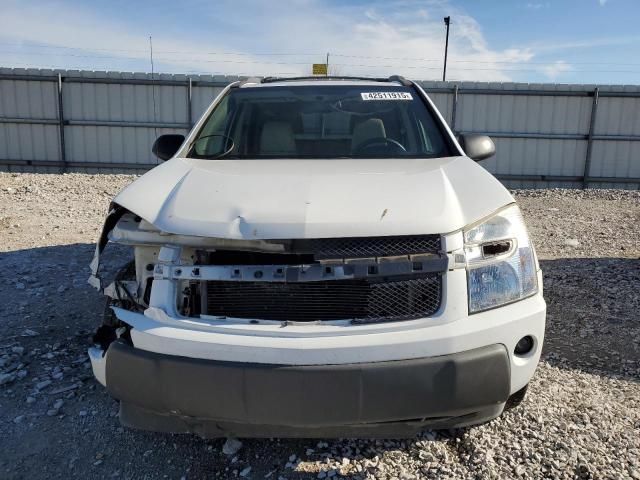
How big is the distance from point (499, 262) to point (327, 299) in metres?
0.69

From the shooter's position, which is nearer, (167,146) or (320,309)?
(320,309)

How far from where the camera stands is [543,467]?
7.45 ft

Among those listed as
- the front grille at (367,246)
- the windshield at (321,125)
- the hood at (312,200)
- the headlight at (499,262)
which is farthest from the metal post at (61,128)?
the headlight at (499,262)

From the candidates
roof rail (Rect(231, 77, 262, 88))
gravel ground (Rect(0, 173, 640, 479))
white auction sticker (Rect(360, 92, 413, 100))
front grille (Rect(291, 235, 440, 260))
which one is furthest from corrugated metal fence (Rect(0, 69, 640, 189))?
front grille (Rect(291, 235, 440, 260))

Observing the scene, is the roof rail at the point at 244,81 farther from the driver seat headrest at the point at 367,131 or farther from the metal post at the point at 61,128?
the metal post at the point at 61,128

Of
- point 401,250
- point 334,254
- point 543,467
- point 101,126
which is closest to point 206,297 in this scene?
point 334,254

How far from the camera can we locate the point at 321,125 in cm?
350

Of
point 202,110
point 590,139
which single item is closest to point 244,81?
point 202,110

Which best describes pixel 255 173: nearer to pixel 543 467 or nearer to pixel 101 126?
pixel 543 467

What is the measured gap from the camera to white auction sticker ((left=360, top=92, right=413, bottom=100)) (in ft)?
11.8

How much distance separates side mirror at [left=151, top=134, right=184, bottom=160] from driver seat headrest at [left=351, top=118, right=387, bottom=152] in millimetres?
1131

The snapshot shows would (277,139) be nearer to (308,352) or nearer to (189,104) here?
(308,352)

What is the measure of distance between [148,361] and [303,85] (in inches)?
98.0

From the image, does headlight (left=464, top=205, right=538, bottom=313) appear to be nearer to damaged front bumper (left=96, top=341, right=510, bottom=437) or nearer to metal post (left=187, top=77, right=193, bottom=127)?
damaged front bumper (left=96, top=341, right=510, bottom=437)
